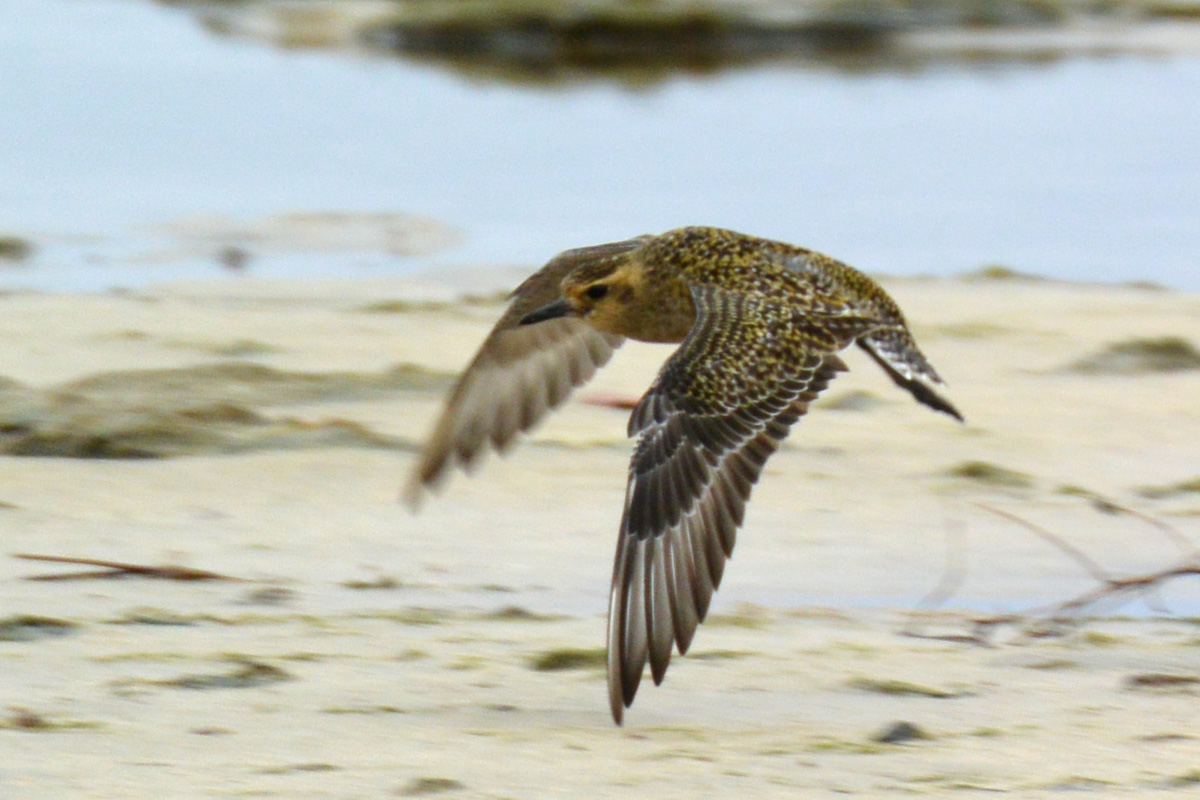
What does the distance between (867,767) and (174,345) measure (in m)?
4.49

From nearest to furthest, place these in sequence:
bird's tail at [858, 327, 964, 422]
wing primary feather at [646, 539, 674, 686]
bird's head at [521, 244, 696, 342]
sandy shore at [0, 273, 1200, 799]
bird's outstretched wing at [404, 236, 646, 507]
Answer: sandy shore at [0, 273, 1200, 799] < wing primary feather at [646, 539, 674, 686] < bird's tail at [858, 327, 964, 422] < bird's head at [521, 244, 696, 342] < bird's outstretched wing at [404, 236, 646, 507]

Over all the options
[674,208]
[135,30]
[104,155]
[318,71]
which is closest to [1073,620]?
[674,208]

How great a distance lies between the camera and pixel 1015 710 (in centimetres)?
422

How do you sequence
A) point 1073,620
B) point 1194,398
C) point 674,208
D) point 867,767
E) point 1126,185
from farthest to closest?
1. point 1126,185
2. point 674,208
3. point 1194,398
4. point 1073,620
5. point 867,767

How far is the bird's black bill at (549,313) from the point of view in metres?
5.80

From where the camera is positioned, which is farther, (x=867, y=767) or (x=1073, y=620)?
(x=1073, y=620)

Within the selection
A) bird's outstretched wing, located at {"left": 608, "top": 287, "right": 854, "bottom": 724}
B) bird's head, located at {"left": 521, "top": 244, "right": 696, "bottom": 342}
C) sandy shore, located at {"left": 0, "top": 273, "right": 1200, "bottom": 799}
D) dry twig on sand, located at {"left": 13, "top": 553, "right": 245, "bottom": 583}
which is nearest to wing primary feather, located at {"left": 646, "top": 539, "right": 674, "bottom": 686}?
bird's outstretched wing, located at {"left": 608, "top": 287, "right": 854, "bottom": 724}

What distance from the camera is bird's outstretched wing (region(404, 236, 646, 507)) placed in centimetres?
592

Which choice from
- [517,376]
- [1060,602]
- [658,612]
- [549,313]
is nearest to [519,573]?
[549,313]

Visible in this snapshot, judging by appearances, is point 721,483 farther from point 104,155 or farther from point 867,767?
point 104,155

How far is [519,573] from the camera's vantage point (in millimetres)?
5348

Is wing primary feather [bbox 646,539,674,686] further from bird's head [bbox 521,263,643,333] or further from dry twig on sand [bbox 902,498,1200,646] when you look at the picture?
bird's head [bbox 521,263,643,333]

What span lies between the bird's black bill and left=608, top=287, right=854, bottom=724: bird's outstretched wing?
644mm

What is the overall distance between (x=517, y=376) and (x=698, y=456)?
1.55 meters
